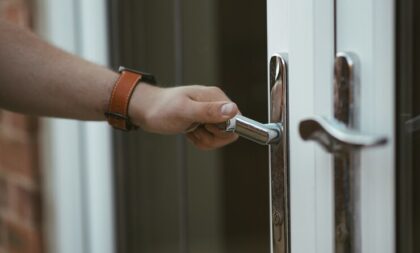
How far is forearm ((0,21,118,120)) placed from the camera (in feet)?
2.78

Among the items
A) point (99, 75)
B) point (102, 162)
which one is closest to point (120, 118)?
point (99, 75)

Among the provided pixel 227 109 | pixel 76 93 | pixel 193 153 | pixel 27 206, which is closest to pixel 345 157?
pixel 227 109

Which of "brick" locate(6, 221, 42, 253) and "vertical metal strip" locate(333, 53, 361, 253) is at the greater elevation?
"vertical metal strip" locate(333, 53, 361, 253)

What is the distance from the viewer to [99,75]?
0.85m

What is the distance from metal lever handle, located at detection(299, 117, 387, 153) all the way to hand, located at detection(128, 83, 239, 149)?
0.10m

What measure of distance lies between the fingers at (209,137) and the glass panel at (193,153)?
106mm

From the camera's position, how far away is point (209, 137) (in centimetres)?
77

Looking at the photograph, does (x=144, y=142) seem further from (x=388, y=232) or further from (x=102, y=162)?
(x=388, y=232)

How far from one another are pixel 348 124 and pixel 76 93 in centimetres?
39

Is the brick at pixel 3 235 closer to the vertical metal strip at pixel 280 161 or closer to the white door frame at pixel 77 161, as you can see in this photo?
the white door frame at pixel 77 161

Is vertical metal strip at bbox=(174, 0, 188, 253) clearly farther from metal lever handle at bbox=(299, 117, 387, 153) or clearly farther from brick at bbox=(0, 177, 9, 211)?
brick at bbox=(0, 177, 9, 211)

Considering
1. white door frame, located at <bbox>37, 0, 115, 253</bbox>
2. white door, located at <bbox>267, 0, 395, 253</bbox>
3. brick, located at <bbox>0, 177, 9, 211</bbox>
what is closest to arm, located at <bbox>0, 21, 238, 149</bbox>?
white door, located at <bbox>267, 0, 395, 253</bbox>

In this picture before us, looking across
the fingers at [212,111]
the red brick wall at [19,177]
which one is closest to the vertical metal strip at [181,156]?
the fingers at [212,111]

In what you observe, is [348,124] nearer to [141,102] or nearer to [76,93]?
[141,102]
